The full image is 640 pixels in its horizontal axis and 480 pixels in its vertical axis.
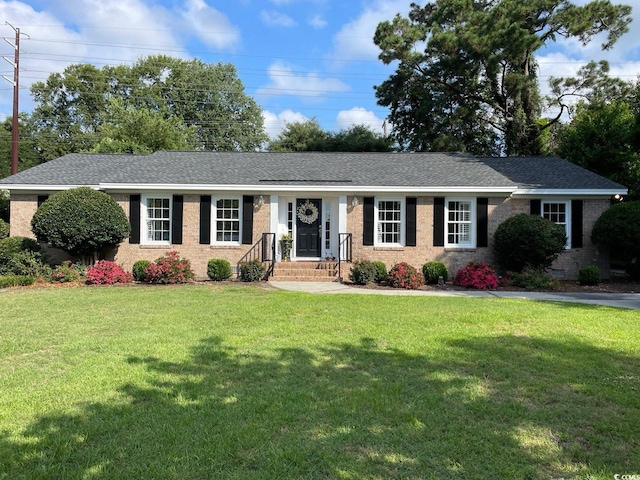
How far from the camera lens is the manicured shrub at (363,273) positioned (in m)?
12.5

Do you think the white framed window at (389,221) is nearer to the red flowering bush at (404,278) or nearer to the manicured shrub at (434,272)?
the manicured shrub at (434,272)

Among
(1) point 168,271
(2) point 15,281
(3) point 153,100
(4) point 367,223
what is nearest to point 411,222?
(4) point 367,223

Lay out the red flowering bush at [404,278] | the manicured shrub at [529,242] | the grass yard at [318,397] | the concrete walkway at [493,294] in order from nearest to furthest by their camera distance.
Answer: the grass yard at [318,397] < the concrete walkway at [493,294] < the red flowering bush at [404,278] < the manicured shrub at [529,242]

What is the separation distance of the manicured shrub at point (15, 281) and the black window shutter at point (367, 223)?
10392mm

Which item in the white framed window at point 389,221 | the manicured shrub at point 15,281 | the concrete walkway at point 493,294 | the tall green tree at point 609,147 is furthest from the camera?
the tall green tree at point 609,147

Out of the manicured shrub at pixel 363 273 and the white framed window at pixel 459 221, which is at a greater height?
the white framed window at pixel 459 221

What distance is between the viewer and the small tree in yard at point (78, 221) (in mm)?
12672

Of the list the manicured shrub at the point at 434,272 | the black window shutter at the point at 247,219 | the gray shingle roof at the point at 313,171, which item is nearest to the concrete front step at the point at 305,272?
the black window shutter at the point at 247,219

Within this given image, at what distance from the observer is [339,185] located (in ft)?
46.5

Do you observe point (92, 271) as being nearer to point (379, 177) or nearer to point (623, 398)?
point (379, 177)

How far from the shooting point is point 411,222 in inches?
564

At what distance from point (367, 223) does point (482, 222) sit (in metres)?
3.97

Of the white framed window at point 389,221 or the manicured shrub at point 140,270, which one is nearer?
the manicured shrub at point 140,270

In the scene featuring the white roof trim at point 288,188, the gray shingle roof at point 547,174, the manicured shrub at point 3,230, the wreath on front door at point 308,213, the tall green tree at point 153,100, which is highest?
the tall green tree at point 153,100
